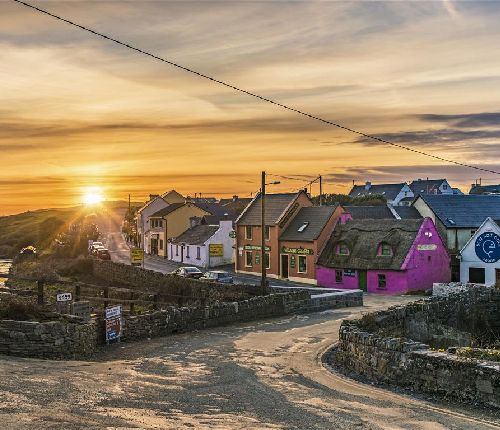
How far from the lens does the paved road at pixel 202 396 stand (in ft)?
41.1

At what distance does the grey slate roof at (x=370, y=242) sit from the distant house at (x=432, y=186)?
86.2 meters

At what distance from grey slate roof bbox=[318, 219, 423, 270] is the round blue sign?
19.3ft

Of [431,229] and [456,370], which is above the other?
[431,229]

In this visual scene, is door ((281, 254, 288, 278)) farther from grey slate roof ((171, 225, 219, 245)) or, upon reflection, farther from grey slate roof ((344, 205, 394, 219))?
grey slate roof ((344, 205, 394, 219))

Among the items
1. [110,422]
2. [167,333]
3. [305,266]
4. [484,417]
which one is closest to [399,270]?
[305,266]

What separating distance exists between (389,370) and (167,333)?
1158 cm

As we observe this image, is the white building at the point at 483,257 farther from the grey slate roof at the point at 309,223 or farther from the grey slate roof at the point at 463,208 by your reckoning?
the grey slate roof at the point at 309,223

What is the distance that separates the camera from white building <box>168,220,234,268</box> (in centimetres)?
7238

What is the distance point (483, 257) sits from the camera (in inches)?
2093

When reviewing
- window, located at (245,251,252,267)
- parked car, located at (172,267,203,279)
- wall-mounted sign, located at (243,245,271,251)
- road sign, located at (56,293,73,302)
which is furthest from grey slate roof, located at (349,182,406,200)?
road sign, located at (56,293,73,302)

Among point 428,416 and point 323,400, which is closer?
point 428,416

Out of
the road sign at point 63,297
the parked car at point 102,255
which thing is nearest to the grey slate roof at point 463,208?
the parked car at point 102,255

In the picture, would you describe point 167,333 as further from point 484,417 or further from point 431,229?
point 431,229

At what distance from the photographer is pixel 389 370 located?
17391 mm
